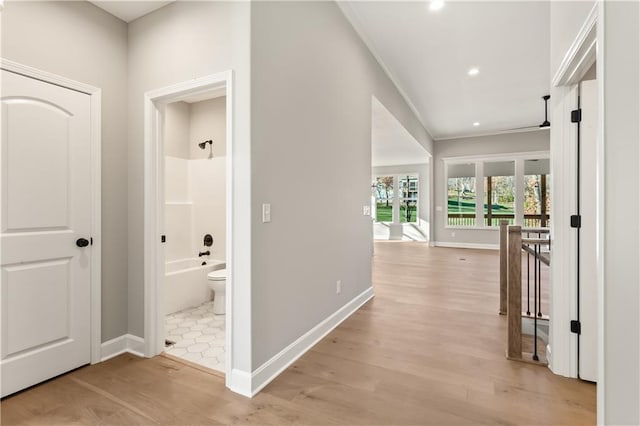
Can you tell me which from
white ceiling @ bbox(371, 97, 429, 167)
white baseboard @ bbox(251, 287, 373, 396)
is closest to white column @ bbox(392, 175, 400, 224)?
white ceiling @ bbox(371, 97, 429, 167)

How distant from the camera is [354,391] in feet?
6.36

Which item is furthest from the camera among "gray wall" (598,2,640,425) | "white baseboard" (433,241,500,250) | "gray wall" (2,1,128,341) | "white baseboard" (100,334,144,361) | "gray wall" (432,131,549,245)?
"white baseboard" (433,241,500,250)

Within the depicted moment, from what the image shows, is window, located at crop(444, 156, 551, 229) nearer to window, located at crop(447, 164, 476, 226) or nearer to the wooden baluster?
window, located at crop(447, 164, 476, 226)

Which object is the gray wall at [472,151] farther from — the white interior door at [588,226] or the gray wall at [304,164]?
the white interior door at [588,226]

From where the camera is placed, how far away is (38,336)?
6.82 feet

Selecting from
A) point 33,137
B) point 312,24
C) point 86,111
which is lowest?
point 33,137

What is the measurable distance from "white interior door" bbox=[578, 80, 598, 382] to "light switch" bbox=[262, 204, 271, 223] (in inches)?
80.7

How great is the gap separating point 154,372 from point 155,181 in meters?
1.44

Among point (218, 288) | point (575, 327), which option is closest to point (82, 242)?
point (218, 288)

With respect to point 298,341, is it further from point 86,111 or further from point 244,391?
point 86,111

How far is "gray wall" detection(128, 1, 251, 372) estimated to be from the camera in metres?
1.93

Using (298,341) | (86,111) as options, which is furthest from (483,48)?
(86,111)

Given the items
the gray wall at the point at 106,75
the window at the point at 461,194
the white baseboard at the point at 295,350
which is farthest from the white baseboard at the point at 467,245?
the gray wall at the point at 106,75

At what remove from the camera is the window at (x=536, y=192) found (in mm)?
7812
